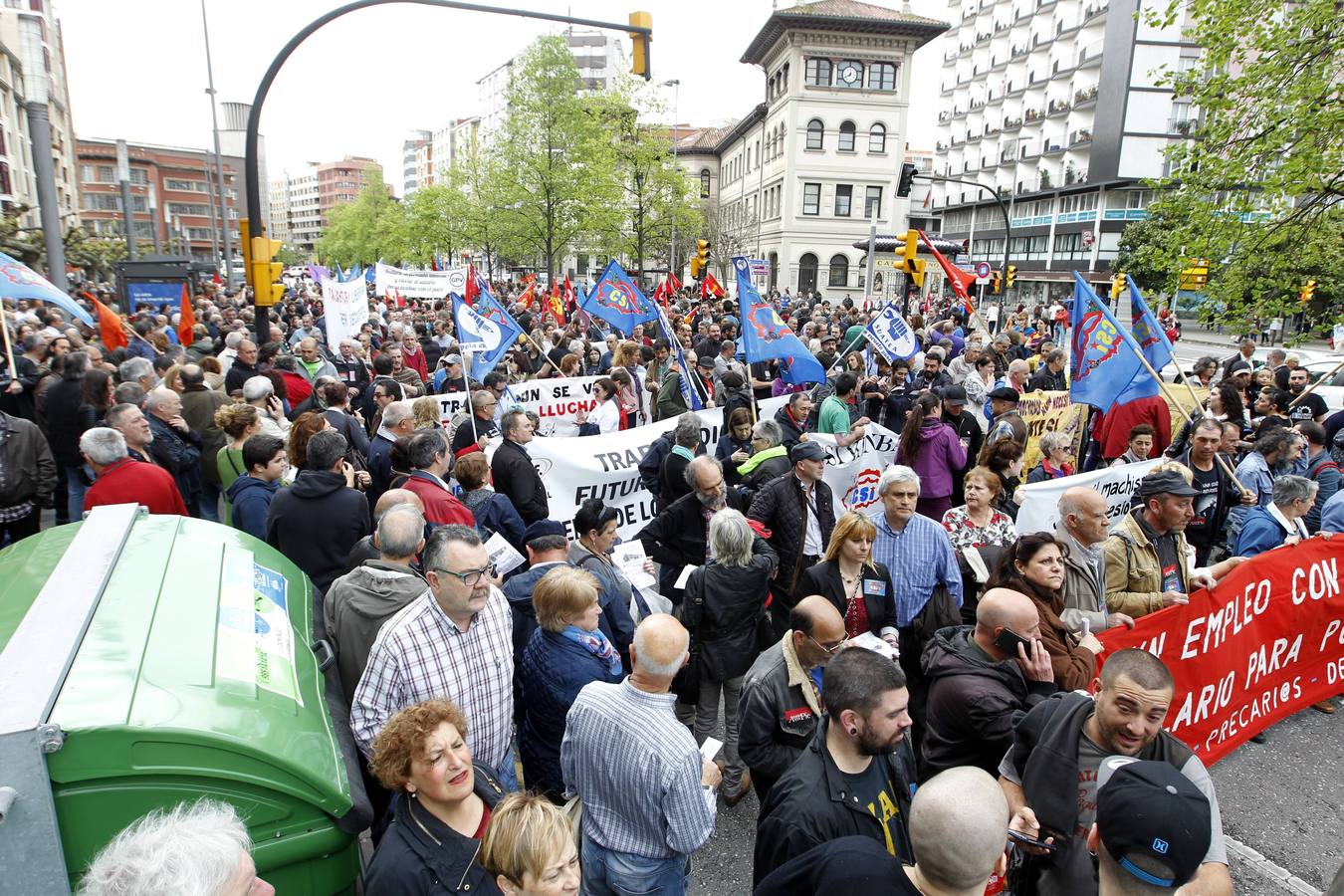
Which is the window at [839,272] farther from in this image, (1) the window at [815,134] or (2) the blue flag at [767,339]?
(2) the blue flag at [767,339]

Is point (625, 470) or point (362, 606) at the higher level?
point (362, 606)

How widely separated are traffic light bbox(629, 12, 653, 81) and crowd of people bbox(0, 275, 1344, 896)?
499 cm

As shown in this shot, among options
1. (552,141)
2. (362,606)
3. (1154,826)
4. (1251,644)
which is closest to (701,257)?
(552,141)

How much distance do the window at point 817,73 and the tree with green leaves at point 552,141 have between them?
20.9 meters

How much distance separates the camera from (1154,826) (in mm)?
2076

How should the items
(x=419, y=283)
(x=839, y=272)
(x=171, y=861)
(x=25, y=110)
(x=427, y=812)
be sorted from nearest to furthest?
(x=171, y=861) < (x=427, y=812) < (x=419, y=283) < (x=25, y=110) < (x=839, y=272)

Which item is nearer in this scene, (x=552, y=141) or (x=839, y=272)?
(x=552, y=141)

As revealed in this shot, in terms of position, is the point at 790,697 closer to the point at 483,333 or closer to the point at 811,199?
the point at 483,333

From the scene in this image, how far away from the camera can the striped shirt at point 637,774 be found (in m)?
2.79

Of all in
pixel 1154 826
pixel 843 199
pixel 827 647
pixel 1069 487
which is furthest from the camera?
pixel 843 199

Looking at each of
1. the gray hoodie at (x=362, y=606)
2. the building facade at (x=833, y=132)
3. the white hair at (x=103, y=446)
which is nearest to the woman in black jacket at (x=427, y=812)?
the gray hoodie at (x=362, y=606)

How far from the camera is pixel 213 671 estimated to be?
101 inches

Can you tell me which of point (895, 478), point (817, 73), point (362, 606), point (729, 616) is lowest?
point (729, 616)

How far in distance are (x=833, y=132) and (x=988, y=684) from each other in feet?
178
